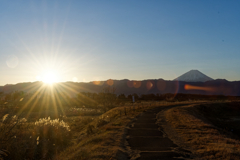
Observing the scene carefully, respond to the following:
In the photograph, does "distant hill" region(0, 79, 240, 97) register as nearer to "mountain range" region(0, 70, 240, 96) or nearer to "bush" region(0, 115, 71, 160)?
"mountain range" region(0, 70, 240, 96)

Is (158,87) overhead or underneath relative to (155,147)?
overhead

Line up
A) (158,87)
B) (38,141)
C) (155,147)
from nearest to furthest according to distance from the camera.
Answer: (155,147) < (38,141) < (158,87)

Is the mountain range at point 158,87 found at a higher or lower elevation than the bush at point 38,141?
higher

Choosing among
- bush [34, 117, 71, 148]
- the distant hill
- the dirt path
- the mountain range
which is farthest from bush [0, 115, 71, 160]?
the distant hill

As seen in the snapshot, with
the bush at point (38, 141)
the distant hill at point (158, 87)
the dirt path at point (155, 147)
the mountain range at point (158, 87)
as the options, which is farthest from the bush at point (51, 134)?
the distant hill at point (158, 87)

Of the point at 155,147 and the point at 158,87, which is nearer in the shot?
the point at 155,147

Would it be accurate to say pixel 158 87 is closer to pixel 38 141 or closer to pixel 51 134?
pixel 51 134

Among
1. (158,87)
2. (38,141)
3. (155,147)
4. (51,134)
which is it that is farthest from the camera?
(158,87)

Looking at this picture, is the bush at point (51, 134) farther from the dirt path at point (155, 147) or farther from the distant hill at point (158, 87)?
the distant hill at point (158, 87)

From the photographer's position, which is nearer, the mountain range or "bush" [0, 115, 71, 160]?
"bush" [0, 115, 71, 160]

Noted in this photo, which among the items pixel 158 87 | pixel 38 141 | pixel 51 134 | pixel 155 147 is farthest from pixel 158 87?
pixel 155 147

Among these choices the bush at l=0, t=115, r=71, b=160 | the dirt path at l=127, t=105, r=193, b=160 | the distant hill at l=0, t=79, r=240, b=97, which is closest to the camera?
the dirt path at l=127, t=105, r=193, b=160

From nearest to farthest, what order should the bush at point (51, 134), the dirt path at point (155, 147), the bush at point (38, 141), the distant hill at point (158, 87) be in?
the dirt path at point (155, 147), the bush at point (38, 141), the bush at point (51, 134), the distant hill at point (158, 87)

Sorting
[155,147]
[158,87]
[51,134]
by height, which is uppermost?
[158,87]
